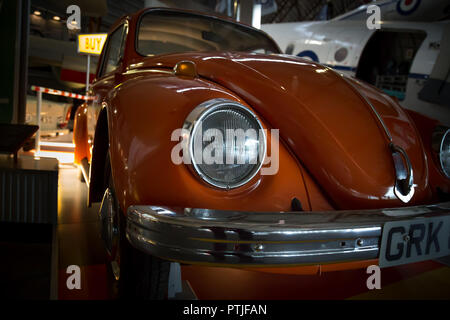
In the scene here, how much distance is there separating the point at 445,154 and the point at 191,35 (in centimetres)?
161

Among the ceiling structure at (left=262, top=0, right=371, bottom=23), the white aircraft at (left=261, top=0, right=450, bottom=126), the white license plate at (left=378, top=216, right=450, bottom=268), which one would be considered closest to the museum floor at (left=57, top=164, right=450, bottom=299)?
the white license plate at (left=378, top=216, right=450, bottom=268)

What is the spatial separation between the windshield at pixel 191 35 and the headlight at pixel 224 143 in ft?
4.15

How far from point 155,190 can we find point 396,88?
5590 millimetres

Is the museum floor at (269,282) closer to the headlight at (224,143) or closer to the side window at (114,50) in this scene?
the headlight at (224,143)

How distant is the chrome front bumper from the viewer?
910 mm

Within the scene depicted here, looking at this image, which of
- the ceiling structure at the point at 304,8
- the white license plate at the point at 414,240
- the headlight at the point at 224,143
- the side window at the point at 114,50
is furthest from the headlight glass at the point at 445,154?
the ceiling structure at the point at 304,8

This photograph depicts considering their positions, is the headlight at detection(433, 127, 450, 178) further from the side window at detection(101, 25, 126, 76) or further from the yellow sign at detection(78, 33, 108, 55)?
the yellow sign at detection(78, 33, 108, 55)

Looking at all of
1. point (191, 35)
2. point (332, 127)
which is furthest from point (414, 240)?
point (191, 35)

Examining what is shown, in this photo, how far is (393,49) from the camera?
19.9 ft

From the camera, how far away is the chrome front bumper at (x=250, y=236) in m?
0.91

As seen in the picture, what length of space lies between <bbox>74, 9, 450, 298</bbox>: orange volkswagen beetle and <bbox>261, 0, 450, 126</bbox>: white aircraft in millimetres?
3118

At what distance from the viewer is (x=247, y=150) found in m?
1.10

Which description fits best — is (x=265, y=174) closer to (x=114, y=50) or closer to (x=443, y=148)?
(x=443, y=148)
